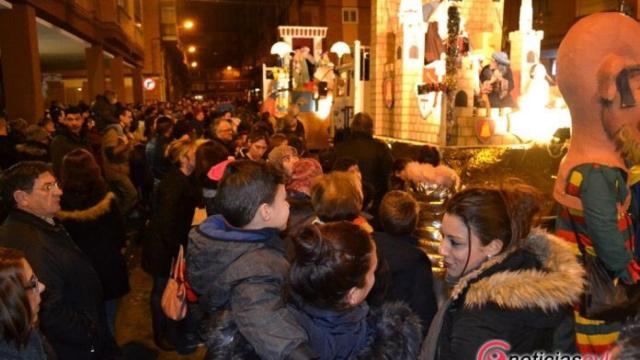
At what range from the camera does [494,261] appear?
1.98 meters

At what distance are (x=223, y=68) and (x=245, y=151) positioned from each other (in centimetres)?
8995

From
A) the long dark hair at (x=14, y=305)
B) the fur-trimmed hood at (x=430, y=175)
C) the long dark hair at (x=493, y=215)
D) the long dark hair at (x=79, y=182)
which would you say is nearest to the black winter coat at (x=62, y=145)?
the long dark hair at (x=79, y=182)

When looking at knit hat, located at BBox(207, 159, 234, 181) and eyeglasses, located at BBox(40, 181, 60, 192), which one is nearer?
eyeglasses, located at BBox(40, 181, 60, 192)

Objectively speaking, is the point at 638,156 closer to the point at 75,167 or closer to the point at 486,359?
the point at 486,359

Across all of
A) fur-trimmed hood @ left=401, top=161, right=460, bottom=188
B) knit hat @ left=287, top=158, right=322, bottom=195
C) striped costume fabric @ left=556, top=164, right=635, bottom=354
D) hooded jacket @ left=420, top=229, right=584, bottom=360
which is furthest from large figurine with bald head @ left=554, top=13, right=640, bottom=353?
knit hat @ left=287, top=158, right=322, bottom=195

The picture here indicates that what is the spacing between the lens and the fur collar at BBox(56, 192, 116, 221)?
13.6ft

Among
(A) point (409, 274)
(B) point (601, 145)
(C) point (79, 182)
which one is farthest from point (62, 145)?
(B) point (601, 145)

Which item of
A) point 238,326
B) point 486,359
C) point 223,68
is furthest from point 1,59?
point 223,68

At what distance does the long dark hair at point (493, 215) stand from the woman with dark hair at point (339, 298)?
0.42 meters

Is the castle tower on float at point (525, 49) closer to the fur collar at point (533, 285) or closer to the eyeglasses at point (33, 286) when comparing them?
the fur collar at point (533, 285)

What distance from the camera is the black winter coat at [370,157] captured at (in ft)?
19.5

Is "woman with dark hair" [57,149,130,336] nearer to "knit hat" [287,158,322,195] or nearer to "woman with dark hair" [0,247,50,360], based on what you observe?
"knit hat" [287,158,322,195]

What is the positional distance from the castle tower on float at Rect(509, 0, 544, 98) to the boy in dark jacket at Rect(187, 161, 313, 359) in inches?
268

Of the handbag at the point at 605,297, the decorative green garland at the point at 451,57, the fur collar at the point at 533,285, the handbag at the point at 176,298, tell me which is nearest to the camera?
the fur collar at the point at 533,285
